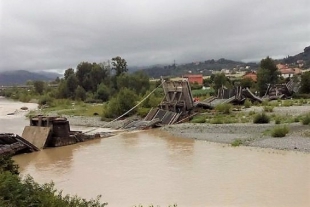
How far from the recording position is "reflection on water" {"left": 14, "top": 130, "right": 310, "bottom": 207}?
12664mm

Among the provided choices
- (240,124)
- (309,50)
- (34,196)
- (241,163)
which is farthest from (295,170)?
(309,50)

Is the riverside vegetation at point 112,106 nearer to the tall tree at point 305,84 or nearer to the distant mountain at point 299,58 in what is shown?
the tall tree at point 305,84

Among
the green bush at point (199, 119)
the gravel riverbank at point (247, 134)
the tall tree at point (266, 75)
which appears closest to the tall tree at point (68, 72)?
the tall tree at point (266, 75)

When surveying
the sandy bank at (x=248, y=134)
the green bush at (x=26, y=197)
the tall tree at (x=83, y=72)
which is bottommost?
the sandy bank at (x=248, y=134)

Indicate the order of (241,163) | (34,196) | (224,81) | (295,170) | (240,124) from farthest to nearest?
(224,81), (240,124), (241,163), (295,170), (34,196)

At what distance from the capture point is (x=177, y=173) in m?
16.0

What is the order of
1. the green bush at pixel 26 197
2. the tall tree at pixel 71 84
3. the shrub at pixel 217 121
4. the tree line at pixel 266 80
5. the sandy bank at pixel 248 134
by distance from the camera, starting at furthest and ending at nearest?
1. the tall tree at pixel 71 84
2. the tree line at pixel 266 80
3. the shrub at pixel 217 121
4. the sandy bank at pixel 248 134
5. the green bush at pixel 26 197

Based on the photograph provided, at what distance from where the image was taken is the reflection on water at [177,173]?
12.7 m

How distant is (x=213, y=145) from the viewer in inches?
870

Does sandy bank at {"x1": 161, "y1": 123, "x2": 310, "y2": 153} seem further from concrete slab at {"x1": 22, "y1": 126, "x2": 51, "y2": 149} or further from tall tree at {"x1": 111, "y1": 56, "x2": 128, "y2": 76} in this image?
tall tree at {"x1": 111, "y1": 56, "x2": 128, "y2": 76}

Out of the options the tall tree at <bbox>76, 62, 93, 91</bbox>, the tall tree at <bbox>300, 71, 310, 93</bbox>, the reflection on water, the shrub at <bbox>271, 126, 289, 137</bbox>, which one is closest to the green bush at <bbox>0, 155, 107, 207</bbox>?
the reflection on water

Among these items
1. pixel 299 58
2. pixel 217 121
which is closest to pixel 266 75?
pixel 217 121

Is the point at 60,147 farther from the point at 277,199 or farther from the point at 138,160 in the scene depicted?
the point at 277,199

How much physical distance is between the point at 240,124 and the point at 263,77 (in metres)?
29.0
